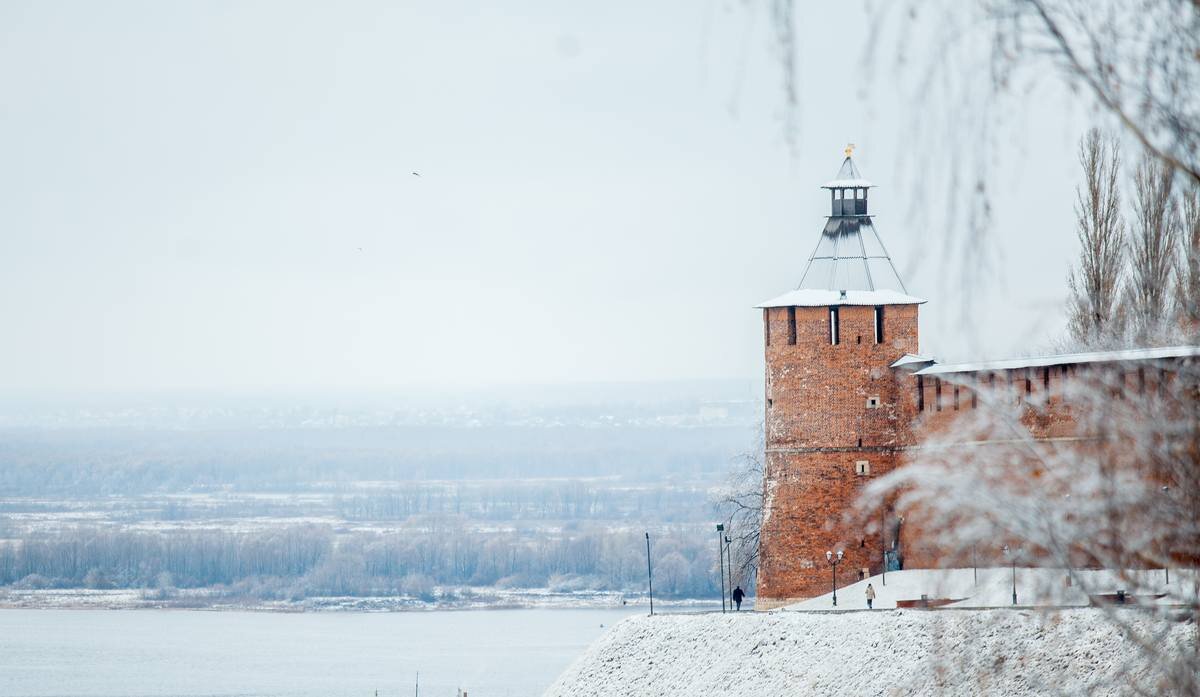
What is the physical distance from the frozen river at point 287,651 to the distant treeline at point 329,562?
10981 millimetres

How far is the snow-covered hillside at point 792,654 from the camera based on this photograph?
17.6m

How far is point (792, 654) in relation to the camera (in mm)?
21531

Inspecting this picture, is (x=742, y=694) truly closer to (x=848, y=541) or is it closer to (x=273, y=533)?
(x=848, y=541)

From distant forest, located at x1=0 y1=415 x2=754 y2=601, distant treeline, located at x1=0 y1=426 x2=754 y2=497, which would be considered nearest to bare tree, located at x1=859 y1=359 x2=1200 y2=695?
distant forest, located at x1=0 y1=415 x2=754 y2=601

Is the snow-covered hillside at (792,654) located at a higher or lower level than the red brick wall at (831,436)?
lower

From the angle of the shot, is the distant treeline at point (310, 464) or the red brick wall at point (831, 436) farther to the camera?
the distant treeline at point (310, 464)

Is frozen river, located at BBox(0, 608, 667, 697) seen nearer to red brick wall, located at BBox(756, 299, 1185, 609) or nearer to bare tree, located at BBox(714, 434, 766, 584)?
bare tree, located at BBox(714, 434, 766, 584)

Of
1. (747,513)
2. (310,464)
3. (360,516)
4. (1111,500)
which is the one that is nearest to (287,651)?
(747,513)

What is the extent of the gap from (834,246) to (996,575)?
60.6ft

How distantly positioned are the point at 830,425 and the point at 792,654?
171 inches

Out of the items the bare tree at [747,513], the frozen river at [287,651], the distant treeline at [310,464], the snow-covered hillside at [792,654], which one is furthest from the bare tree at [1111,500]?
the distant treeline at [310,464]

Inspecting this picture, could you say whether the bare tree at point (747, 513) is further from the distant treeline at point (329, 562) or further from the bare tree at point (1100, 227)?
the distant treeline at point (329, 562)

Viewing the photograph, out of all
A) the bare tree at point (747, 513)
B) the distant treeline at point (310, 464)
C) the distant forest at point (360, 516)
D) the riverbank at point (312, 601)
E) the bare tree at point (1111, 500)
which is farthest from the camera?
the distant treeline at point (310, 464)

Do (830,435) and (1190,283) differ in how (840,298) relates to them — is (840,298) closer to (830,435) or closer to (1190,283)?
(830,435)
